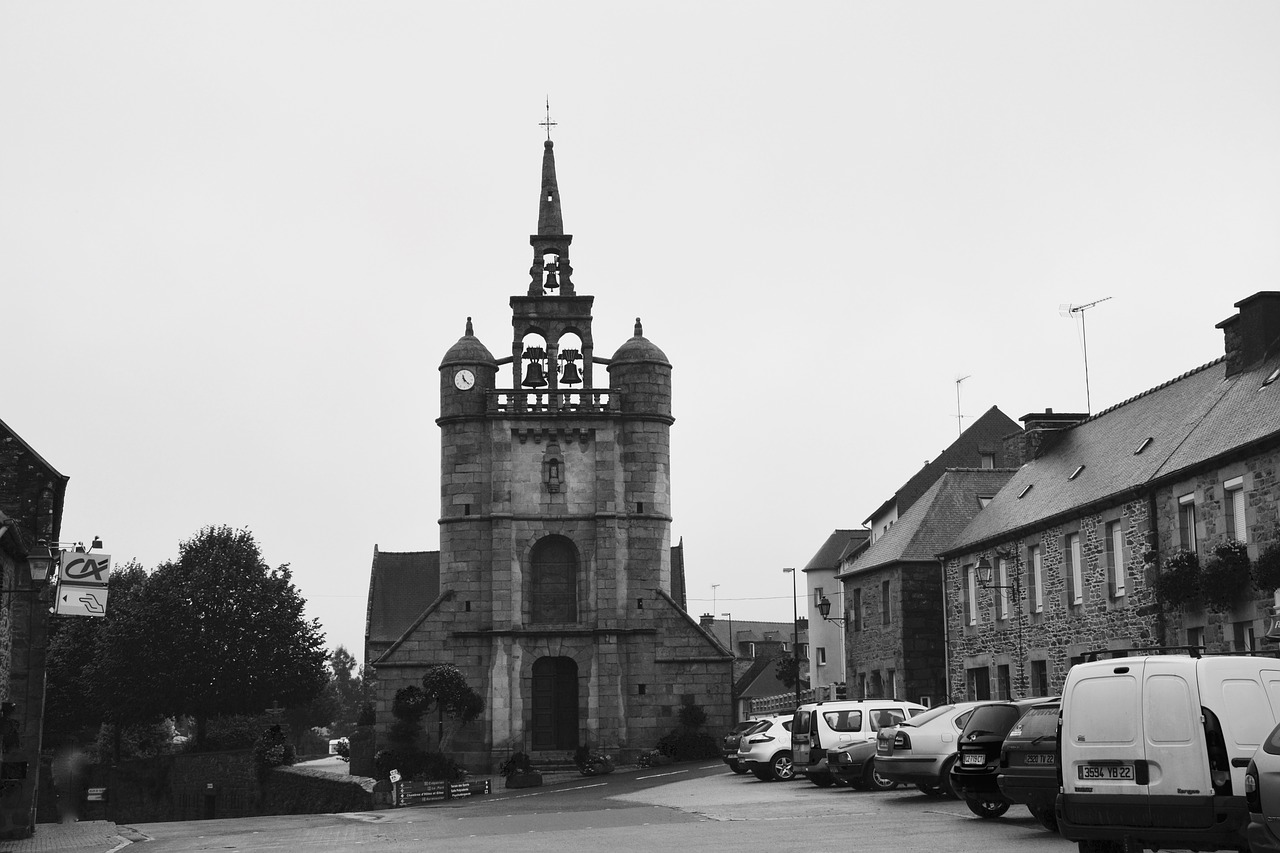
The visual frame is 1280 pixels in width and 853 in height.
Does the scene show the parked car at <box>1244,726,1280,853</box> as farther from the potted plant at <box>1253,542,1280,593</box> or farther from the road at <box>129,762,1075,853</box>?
the potted plant at <box>1253,542,1280,593</box>

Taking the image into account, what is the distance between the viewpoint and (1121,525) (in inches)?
1185

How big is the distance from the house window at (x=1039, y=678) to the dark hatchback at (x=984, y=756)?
14.4 m

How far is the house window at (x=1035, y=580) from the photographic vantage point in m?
33.8

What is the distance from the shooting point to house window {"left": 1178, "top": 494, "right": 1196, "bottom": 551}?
27547 millimetres

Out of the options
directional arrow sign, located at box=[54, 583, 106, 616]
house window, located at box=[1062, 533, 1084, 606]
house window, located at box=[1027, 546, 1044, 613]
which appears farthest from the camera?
house window, located at box=[1027, 546, 1044, 613]

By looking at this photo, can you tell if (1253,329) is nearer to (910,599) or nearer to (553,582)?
(910,599)

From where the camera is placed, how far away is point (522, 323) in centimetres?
5256

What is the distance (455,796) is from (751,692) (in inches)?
2274

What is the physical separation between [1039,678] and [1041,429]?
8.67 metres

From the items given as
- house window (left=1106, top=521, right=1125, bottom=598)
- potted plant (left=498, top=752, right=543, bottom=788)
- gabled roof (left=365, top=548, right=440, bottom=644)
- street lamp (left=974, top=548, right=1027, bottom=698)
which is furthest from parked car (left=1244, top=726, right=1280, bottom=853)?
gabled roof (left=365, top=548, right=440, bottom=644)

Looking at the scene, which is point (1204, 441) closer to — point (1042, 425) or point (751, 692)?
point (1042, 425)

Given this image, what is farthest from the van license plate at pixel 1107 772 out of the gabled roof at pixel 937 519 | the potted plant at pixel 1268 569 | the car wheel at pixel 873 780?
the gabled roof at pixel 937 519

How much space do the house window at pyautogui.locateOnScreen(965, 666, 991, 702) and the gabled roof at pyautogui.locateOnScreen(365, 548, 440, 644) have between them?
4228 cm

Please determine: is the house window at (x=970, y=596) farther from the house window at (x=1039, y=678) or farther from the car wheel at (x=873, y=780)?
the car wheel at (x=873, y=780)
